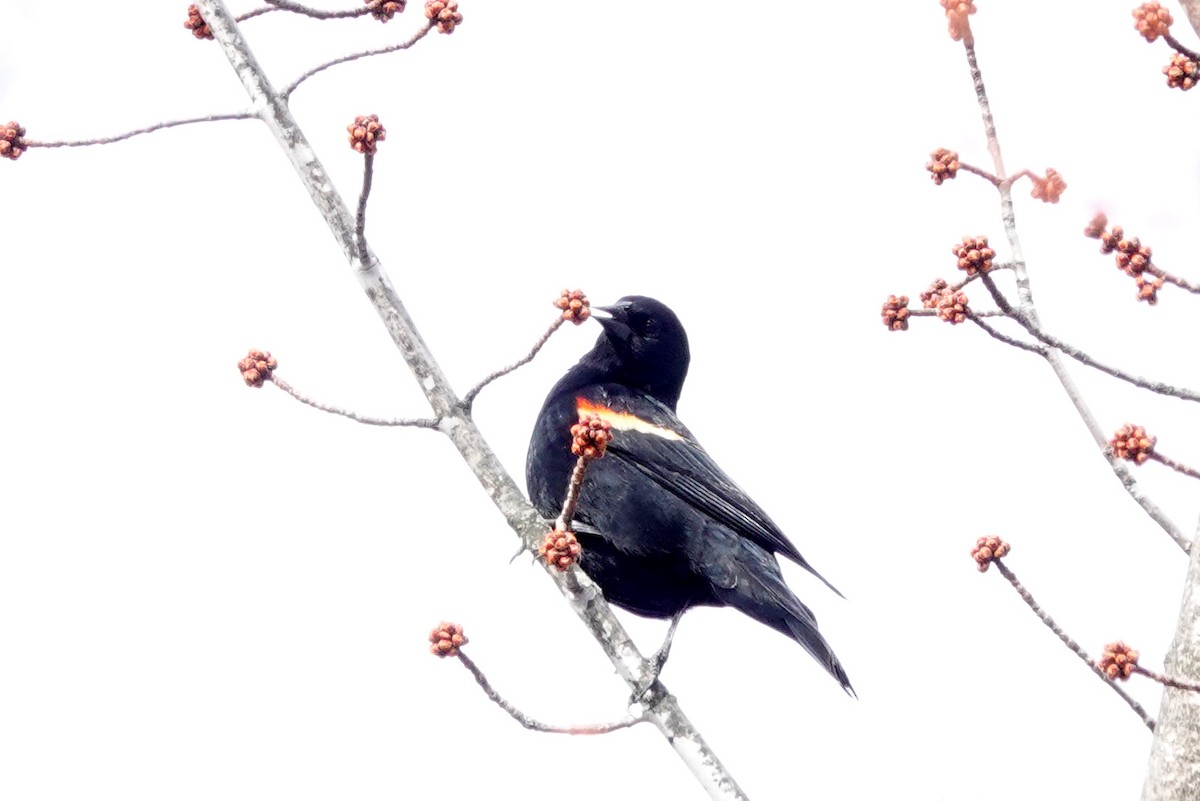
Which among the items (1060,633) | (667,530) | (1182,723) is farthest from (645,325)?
(1182,723)

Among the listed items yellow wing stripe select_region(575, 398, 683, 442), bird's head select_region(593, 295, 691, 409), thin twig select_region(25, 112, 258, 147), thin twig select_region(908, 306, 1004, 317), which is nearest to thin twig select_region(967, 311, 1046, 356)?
thin twig select_region(908, 306, 1004, 317)

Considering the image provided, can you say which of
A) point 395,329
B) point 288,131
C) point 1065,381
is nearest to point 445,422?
point 395,329

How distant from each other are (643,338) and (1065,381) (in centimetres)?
316

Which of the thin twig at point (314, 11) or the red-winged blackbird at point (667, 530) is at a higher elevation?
the thin twig at point (314, 11)

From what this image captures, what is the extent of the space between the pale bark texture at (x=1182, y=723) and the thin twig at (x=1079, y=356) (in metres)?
0.24

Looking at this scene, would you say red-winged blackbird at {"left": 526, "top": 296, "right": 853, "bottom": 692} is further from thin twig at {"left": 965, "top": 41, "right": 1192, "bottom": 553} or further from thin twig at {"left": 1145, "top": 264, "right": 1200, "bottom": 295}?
thin twig at {"left": 1145, "top": 264, "right": 1200, "bottom": 295}

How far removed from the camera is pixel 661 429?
16.3 feet

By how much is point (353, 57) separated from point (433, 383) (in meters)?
0.75

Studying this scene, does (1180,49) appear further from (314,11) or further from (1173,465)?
(314,11)

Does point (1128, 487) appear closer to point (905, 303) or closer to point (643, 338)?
point (905, 303)

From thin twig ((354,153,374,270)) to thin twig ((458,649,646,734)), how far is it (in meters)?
0.92

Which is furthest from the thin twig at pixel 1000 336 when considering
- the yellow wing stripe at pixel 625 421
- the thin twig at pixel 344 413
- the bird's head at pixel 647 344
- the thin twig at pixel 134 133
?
the bird's head at pixel 647 344

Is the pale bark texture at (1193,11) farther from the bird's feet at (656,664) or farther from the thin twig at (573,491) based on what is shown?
the bird's feet at (656,664)

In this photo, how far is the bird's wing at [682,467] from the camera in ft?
14.9
